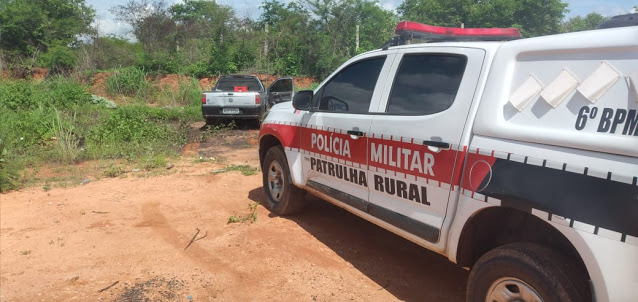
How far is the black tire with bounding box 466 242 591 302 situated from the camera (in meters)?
2.10

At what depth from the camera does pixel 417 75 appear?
3.24 metres

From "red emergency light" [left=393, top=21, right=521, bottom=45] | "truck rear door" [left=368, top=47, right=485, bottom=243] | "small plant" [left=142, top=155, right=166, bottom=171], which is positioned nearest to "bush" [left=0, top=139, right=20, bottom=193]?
"small plant" [left=142, top=155, right=166, bottom=171]

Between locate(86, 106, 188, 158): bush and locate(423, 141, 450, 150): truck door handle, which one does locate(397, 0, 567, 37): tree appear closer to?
locate(86, 106, 188, 158): bush

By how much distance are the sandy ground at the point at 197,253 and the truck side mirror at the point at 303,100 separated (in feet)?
4.30

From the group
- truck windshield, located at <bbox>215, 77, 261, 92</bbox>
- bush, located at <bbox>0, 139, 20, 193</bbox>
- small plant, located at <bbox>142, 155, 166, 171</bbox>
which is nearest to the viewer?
bush, located at <bbox>0, 139, 20, 193</bbox>

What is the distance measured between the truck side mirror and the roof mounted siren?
0.98m

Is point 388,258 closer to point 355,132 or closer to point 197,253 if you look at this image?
point 355,132

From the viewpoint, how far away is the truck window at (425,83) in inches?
114

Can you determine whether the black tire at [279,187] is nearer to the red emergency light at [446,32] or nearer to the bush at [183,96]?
the red emergency light at [446,32]

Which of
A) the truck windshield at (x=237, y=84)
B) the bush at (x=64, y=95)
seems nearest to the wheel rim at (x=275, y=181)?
the truck windshield at (x=237, y=84)

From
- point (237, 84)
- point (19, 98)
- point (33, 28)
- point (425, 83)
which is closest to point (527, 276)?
point (425, 83)

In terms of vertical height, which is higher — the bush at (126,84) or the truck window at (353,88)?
the truck window at (353,88)

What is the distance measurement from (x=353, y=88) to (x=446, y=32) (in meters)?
0.91

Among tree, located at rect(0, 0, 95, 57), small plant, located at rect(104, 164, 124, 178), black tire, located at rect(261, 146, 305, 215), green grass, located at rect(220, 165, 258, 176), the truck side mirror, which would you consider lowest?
small plant, located at rect(104, 164, 124, 178)
